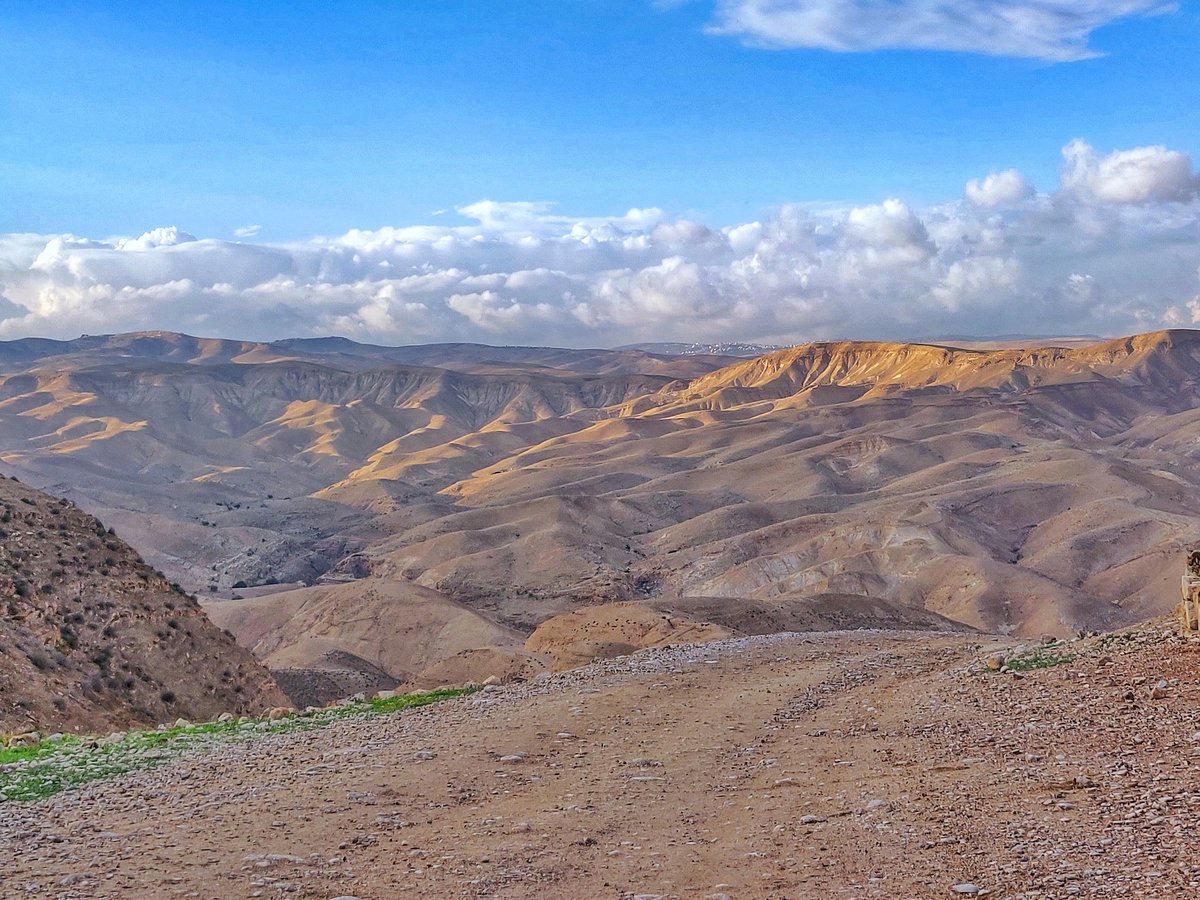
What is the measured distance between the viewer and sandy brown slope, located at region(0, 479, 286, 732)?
643 inches

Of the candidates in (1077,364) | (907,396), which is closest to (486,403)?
(907,396)

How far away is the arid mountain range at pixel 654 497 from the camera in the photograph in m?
49.2

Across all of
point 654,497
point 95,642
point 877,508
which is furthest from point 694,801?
point 654,497

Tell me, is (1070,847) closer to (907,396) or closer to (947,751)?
(947,751)

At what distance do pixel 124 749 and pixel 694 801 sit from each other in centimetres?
589

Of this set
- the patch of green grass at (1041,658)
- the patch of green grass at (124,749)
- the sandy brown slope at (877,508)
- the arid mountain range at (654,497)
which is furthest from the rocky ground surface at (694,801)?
the sandy brown slope at (877,508)

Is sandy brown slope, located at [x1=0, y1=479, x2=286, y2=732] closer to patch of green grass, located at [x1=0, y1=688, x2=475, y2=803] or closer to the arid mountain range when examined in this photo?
patch of green grass, located at [x1=0, y1=688, x2=475, y2=803]

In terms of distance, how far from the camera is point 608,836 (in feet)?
26.0

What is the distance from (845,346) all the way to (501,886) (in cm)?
18498

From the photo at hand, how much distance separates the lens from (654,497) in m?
83.5

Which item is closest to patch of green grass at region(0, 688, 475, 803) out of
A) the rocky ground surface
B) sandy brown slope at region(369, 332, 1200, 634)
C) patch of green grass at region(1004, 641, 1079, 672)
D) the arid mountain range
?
the rocky ground surface

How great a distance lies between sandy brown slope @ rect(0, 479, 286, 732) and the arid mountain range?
7982 mm

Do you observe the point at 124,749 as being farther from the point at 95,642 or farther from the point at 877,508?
the point at 877,508

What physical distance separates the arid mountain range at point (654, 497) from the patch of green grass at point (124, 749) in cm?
1226
